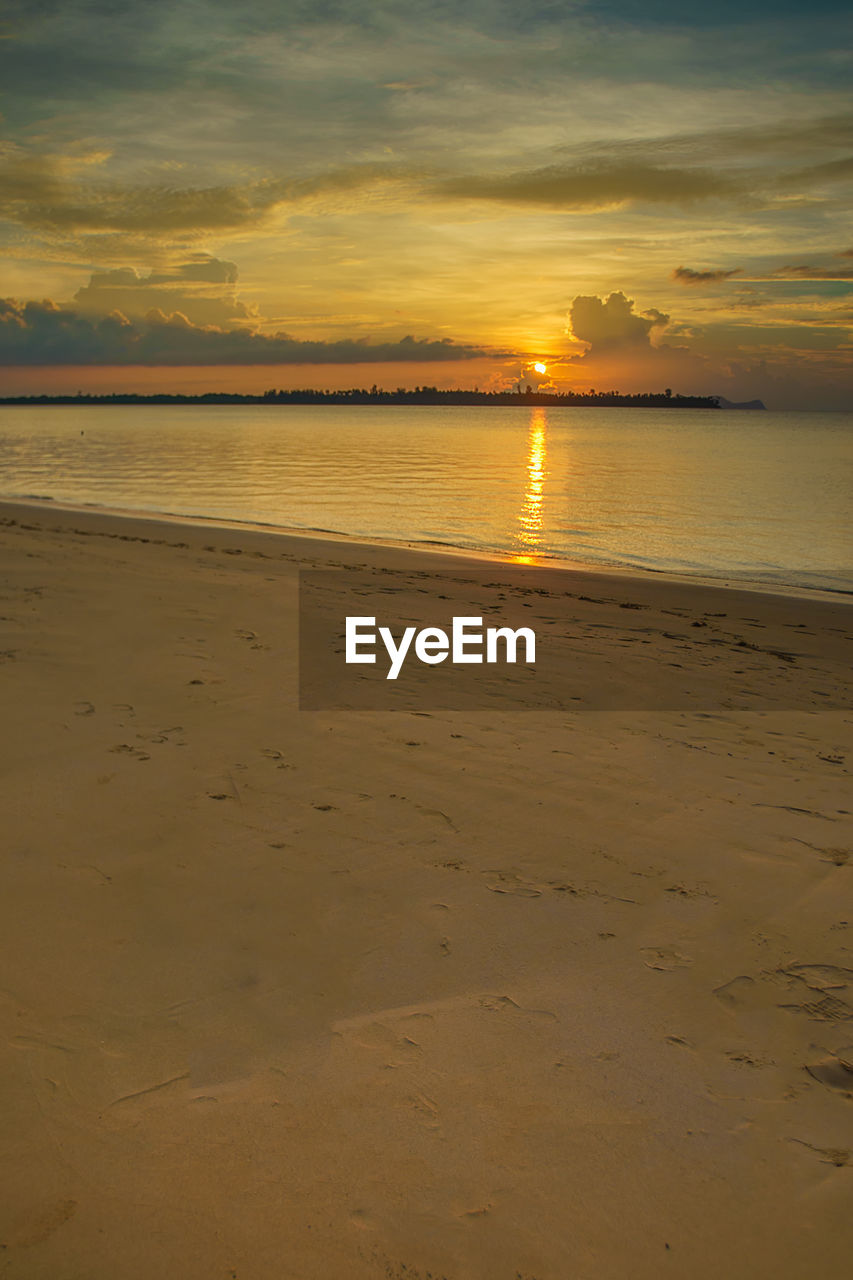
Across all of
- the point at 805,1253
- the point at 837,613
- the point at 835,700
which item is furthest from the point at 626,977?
the point at 837,613

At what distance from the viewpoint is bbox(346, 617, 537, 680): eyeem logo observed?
813cm

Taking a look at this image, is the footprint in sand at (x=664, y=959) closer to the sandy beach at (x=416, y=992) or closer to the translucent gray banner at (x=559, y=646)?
the sandy beach at (x=416, y=992)

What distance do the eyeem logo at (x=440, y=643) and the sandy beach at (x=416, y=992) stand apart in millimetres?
1663

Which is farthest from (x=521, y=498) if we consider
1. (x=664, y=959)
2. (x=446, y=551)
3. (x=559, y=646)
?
(x=664, y=959)

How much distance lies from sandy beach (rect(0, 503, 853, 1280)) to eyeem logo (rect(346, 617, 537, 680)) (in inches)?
65.5

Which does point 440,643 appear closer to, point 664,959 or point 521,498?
point 664,959

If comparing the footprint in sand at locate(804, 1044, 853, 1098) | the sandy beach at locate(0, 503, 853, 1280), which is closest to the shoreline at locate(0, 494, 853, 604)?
the sandy beach at locate(0, 503, 853, 1280)

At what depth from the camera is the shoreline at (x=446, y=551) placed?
15.0m

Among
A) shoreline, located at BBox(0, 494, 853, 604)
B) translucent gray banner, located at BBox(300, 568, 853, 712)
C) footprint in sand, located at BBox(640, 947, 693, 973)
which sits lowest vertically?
footprint in sand, located at BBox(640, 947, 693, 973)

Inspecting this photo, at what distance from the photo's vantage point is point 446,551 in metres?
18.4

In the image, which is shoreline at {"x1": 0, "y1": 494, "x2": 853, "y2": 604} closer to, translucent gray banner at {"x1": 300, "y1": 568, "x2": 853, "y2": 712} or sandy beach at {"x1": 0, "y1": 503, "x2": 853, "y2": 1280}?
translucent gray banner at {"x1": 300, "y1": 568, "x2": 853, "y2": 712}

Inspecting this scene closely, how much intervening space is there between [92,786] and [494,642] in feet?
16.5

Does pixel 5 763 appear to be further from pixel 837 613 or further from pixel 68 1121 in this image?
pixel 837 613

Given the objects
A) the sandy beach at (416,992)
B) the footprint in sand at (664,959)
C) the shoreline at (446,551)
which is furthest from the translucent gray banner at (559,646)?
the footprint in sand at (664,959)
